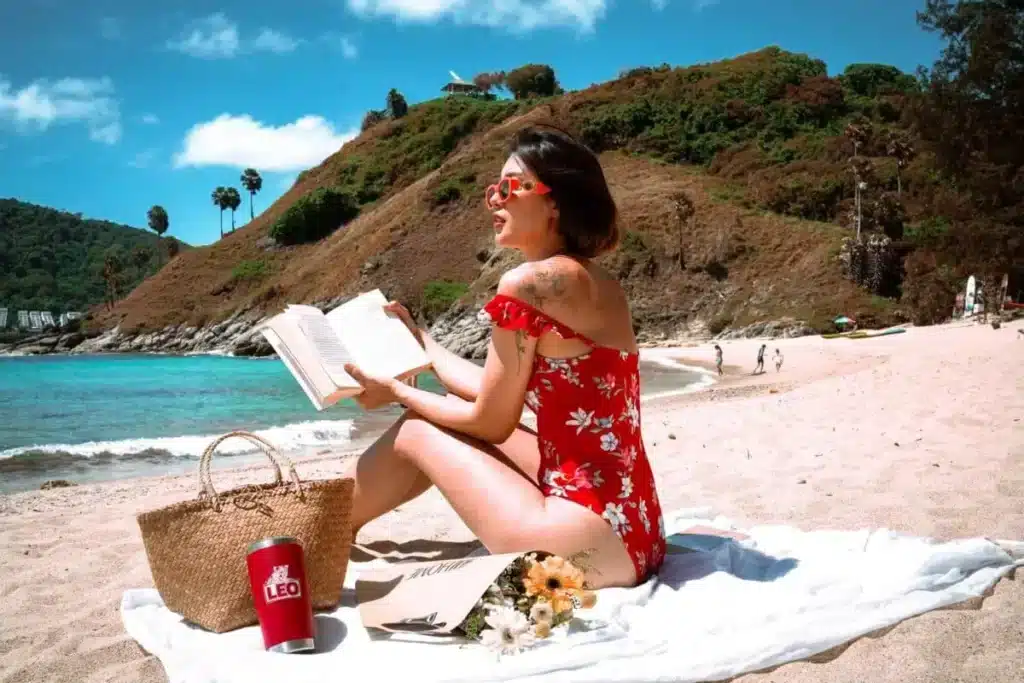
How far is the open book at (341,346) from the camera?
2.78m

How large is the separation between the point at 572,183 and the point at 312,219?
72.9 metres

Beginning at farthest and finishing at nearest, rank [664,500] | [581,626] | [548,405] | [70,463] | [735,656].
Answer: [70,463]
[664,500]
[548,405]
[581,626]
[735,656]

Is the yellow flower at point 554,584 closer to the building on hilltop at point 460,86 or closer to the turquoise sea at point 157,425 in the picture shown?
the turquoise sea at point 157,425

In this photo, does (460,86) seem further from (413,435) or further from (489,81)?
(413,435)

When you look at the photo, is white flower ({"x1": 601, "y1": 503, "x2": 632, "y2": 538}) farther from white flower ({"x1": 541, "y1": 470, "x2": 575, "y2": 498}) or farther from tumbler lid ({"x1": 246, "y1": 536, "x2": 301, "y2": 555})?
tumbler lid ({"x1": 246, "y1": 536, "x2": 301, "y2": 555})

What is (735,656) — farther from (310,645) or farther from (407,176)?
(407,176)

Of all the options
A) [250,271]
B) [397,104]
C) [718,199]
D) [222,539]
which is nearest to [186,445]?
[222,539]

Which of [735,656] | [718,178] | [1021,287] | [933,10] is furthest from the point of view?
[718,178]

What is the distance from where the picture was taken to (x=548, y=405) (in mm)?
2576

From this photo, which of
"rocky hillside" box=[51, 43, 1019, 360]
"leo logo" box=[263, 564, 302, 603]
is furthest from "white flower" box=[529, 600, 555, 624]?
"rocky hillside" box=[51, 43, 1019, 360]

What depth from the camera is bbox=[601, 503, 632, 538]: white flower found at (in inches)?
99.2

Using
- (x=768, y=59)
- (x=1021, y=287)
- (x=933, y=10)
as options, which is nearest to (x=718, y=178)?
(x=768, y=59)

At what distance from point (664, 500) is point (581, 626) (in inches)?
98.8

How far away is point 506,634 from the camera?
87.7 inches
